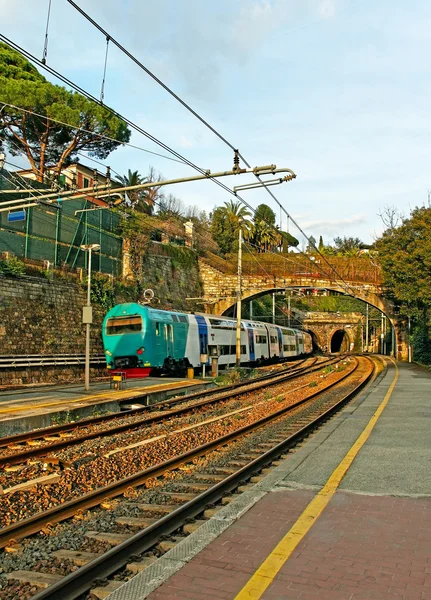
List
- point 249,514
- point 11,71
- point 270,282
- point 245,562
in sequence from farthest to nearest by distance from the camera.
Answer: point 270,282
point 11,71
point 249,514
point 245,562

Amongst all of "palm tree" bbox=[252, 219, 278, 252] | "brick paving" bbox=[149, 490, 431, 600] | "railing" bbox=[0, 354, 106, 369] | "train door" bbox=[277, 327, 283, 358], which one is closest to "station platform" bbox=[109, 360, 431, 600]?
"brick paving" bbox=[149, 490, 431, 600]

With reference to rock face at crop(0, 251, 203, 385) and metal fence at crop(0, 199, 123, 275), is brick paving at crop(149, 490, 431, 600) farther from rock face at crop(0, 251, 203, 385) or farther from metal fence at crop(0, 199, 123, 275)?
metal fence at crop(0, 199, 123, 275)

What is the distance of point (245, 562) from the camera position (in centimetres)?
425

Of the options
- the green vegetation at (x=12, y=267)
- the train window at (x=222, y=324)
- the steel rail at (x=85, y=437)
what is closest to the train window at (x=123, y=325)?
the green vegetation at (x=12, y=267)

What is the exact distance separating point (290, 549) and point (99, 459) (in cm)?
497

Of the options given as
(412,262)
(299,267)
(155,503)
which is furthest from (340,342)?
(155,503)

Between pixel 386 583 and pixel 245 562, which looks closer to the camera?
pixel 386 583

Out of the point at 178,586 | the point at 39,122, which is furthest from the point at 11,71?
the point at 178,586

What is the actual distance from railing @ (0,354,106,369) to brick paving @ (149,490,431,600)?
1666 cm

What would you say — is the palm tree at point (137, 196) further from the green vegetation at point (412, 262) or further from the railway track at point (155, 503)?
the railway track at point (155, 503)

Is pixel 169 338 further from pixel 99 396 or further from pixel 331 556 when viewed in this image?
pixel 331 556

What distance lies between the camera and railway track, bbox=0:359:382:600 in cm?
434

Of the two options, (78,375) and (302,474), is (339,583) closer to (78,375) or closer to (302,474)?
(302,474)

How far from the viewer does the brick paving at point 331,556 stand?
12.3ft
